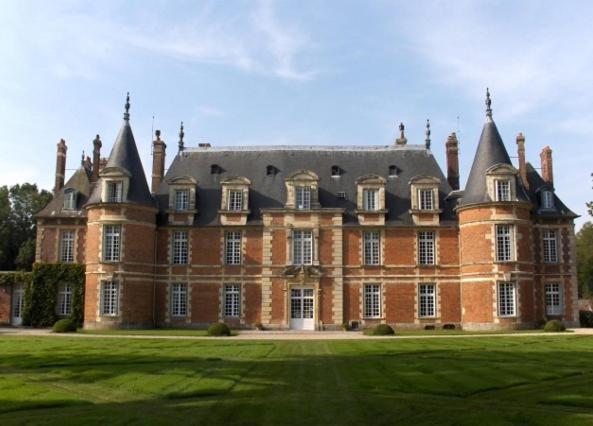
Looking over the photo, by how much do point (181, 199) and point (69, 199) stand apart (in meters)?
7.52

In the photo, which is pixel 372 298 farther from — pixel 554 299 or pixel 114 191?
pixel 114 191

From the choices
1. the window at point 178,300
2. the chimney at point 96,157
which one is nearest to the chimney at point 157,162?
the chimney at point 96,157

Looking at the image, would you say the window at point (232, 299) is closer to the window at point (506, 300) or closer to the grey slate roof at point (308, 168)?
the grey slate roof at point (308, 168)

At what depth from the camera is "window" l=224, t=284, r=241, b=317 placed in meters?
34.9

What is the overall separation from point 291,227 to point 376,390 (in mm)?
23266

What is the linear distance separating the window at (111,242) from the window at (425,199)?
16.4 metres

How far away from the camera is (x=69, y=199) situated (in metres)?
38.1

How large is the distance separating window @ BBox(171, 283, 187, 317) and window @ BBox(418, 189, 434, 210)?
13909mm

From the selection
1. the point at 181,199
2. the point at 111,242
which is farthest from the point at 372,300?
the point at 111,242

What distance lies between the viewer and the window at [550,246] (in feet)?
114

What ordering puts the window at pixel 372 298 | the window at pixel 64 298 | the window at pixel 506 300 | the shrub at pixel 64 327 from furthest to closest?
the window at pixel 64 298, the window at pixel 372 298, the window at pixel 506 300, the shrub at pixel 64 327

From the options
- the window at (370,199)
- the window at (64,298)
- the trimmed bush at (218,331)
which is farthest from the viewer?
the window at (64,298)

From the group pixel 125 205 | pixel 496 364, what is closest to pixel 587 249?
pixel 125 205

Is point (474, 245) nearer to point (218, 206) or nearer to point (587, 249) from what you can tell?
point (218, 206)
